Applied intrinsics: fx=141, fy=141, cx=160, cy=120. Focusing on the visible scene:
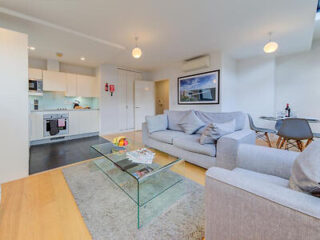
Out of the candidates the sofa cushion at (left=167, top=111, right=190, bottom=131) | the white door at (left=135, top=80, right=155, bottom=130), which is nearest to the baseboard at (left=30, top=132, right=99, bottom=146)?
the white door at (left=135, top=80, right=155, bottom=130)

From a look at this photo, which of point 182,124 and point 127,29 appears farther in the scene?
point 182,124

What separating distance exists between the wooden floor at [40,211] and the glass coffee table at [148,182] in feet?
1.35

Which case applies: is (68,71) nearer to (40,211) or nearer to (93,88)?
(93,88)

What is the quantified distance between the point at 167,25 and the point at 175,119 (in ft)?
5.99

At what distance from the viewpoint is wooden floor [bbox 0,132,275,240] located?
1.13 meters

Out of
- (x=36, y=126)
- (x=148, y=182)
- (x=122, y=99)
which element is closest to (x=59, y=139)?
(x=36, y=126)

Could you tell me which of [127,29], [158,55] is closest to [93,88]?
[158,55]

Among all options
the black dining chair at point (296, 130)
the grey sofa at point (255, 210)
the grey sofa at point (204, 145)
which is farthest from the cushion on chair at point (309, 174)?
the black dining chair at point (296, 130)

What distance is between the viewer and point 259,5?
6.81 ft

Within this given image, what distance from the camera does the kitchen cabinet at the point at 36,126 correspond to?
356cm

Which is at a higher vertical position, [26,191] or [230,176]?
[230,176]

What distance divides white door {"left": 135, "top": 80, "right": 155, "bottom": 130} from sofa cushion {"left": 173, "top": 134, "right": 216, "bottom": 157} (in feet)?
11.0

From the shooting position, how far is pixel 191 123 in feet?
8.96

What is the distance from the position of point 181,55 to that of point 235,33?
1.52m
